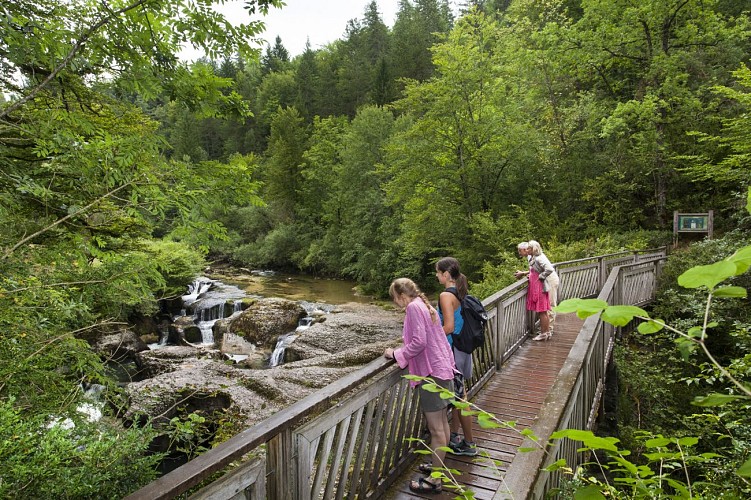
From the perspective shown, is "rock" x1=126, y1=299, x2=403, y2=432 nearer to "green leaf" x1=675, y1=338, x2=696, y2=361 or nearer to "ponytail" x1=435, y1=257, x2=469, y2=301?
"ponytail" x1=435, y1=257, x2=469, y2=301

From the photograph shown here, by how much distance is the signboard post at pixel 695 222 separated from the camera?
12.9 m

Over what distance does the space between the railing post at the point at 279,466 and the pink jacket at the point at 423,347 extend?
4.36 ft

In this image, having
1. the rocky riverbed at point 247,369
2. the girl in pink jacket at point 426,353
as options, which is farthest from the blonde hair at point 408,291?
the rocky riverbed at point 247,369

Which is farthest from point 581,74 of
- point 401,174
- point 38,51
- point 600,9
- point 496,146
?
point 38,51

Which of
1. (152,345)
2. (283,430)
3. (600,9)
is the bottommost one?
(152,345)

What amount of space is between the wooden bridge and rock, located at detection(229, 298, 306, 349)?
32.6ft

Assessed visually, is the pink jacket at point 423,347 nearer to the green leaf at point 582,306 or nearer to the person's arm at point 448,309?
the person's arm at point 448,309

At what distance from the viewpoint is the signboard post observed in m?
12.9

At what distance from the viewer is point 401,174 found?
1988 cm

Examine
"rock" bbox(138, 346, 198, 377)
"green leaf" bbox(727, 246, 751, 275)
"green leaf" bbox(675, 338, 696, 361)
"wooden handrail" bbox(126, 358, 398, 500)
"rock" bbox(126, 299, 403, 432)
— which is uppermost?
"green leaf" bbox(727, 246, 751, 275)

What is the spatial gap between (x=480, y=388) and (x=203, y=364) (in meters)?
7.43

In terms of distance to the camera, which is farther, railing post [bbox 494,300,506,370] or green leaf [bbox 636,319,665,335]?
railing post [bbox 494,300,506,370]

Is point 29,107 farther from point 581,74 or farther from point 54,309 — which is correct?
point 581,74

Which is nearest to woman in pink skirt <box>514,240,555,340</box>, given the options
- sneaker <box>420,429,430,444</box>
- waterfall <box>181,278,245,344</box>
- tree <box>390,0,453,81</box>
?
sneaker <box>420,429,430,444</box>
